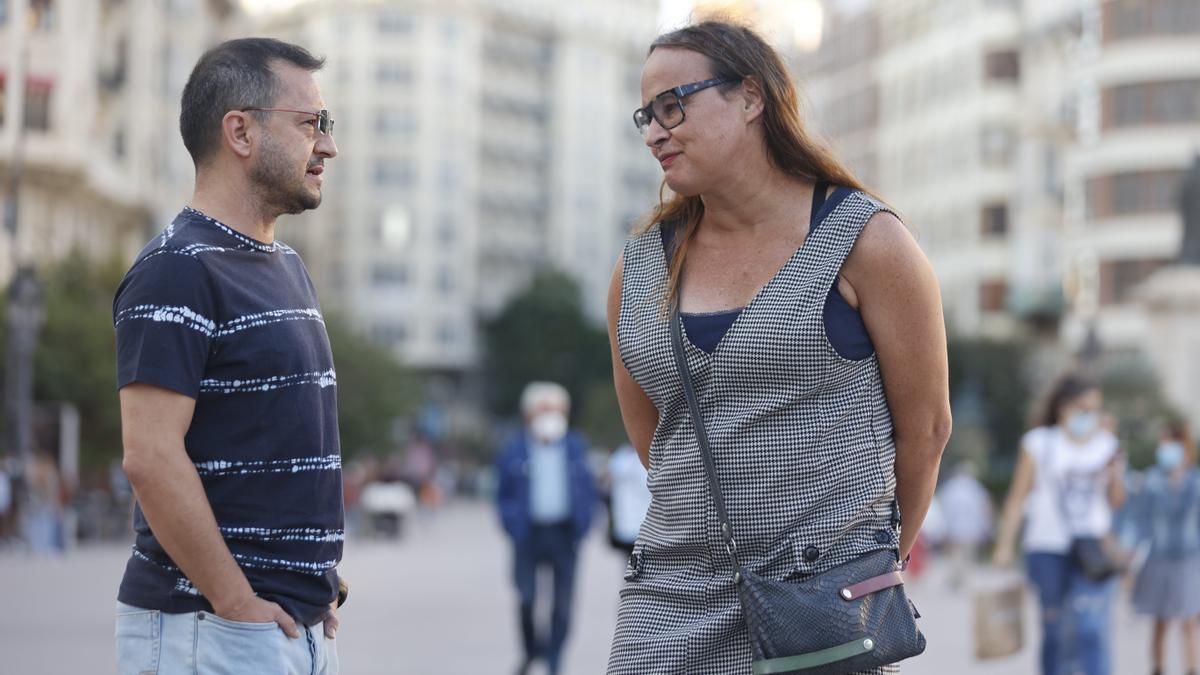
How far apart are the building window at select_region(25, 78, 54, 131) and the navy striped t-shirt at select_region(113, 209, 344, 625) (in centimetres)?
3492

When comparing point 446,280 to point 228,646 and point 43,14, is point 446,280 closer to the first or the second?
point 43,14

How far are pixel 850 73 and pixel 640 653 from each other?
10062cm

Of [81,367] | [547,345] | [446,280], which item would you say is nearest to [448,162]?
[446,280]

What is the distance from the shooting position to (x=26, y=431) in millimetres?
34906

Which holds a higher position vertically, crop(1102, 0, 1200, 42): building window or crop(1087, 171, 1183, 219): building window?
crop(1102, 0, 1200, 42): building window

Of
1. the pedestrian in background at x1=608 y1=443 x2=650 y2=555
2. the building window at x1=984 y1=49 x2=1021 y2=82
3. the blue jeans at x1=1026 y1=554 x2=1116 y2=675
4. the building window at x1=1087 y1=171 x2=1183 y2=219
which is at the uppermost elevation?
the building window at x1=984 y1=49 x2=1021 y2=82

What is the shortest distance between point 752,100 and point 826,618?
3.93 feet

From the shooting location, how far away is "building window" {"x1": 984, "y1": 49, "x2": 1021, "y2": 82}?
8306 cm

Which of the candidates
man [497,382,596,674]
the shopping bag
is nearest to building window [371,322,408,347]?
man [497,382,596,674]

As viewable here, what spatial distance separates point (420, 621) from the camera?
1877 centimetres

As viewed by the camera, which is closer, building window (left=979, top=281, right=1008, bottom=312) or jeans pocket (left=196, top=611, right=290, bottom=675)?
jeans pocket (left=196, top=611, right=290, bottom=675)

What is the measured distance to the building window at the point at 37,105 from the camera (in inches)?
1529

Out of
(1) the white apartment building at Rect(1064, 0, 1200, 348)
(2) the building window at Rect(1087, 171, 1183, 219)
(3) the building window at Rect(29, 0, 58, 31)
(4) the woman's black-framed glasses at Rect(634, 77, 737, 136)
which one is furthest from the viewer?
(2) the building window at Rect(1087, 171, 1183, 219)

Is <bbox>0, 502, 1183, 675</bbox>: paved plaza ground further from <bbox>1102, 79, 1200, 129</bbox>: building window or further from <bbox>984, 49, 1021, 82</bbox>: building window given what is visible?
<bbox>984, 49, 1021, 82</bbox>: building window
